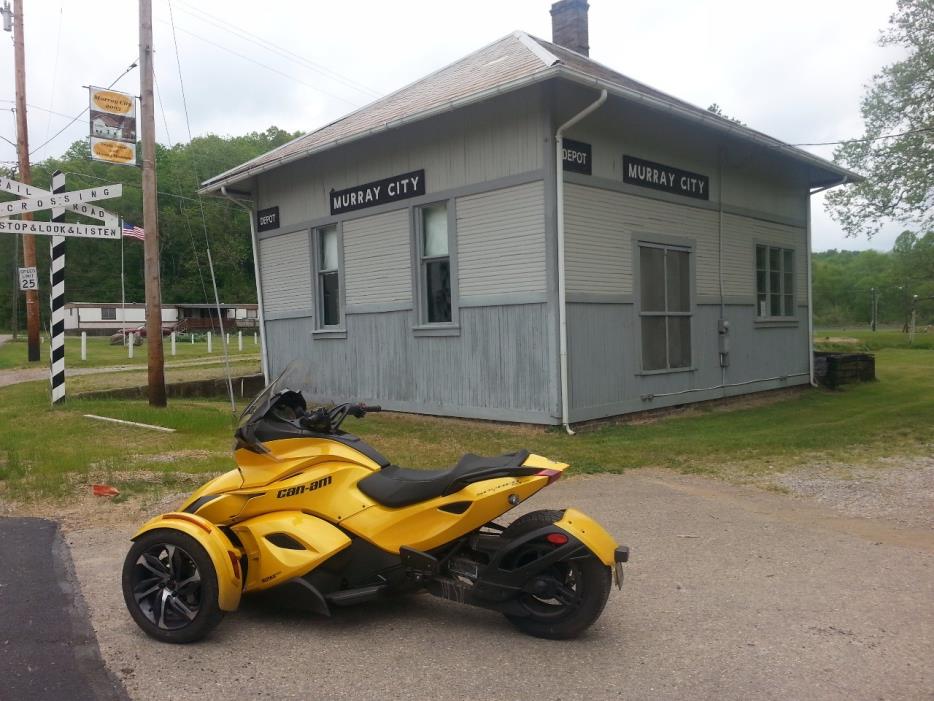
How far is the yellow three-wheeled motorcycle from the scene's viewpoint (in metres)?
3.64

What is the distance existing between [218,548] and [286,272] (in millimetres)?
11738

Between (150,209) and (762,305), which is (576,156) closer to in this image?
(762,305)

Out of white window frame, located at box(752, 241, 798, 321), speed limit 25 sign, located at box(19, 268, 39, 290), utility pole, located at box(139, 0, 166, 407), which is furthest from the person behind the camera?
speed limit 25 sign, located at box(19, 268, 39, 290)

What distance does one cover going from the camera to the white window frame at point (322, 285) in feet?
44.5

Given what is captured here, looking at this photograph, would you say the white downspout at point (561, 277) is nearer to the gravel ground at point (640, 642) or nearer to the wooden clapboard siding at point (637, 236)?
the wooden clapboard siding at point (637, 236)

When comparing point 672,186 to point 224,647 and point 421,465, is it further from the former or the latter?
point 224,647

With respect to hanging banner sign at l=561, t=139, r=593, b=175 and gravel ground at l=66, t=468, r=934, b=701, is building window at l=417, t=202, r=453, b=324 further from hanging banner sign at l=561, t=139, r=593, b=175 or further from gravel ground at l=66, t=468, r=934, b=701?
gravel ground at l=66, t=468, r=934, b=701

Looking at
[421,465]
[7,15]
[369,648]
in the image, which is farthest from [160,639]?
[7,15]

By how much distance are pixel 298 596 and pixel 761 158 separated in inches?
533

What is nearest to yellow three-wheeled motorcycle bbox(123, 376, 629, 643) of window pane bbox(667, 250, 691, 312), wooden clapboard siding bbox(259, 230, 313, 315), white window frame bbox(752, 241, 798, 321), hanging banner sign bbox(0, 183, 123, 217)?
hanging banner sign bbox(0, 183, 123, 217)

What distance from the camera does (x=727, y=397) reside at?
13.8 m

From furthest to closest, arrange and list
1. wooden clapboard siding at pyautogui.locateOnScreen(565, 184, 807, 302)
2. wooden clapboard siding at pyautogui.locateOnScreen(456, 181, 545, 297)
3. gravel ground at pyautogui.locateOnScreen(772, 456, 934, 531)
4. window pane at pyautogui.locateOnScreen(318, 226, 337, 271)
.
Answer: window pane at pyautogui.locateOnScreen(318, 226, 337, 271), wooden clapboard siding at pyautogui.locateOnScreen(565, 184, 807, 302), wooden clapboard siding at pyautogui.locateOnScreen(456, 181, 545, 297), gravel ground at pyautogui.locateOnScreen(772, 456, 934, 531)

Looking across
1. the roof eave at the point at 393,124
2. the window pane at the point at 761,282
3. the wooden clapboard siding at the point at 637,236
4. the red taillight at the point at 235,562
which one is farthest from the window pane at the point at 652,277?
the red taillight at the point at 235,562

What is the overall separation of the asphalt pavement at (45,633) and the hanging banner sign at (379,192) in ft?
26.6
